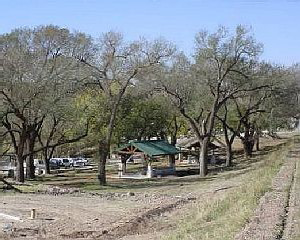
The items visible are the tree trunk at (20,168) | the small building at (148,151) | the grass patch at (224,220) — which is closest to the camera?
the grass patch at (224,220)

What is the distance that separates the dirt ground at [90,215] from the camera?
19688 mm

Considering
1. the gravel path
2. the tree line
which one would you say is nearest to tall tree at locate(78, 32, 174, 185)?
the tree line

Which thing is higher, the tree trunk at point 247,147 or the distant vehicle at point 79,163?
the tree trunk at point 247,147

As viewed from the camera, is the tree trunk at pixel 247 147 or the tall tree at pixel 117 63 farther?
the tree trunk at pixel 247 147

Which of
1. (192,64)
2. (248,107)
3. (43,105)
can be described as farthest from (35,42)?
(248,107)

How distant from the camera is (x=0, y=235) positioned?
1933 cm

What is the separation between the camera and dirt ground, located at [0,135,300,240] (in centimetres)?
1969

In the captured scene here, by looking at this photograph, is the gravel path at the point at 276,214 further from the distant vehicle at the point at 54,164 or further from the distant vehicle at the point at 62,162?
the distant vehicle at the point at 62,162

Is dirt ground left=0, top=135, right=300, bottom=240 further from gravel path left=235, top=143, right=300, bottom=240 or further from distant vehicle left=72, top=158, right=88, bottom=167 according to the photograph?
distant vehicle left=72, top=158, right=88, bottom=167

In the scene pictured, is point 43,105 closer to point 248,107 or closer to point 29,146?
point 29,146

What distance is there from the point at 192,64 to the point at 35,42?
42.0ft

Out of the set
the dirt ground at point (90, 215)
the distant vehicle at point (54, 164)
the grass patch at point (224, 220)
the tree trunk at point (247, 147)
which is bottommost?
the dirt ground at point (90, 215)

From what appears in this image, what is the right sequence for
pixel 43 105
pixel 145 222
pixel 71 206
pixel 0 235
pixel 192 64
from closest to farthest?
pixel 0 235 → pixel 145 222 → pixel 71 206 → pixel 43 105 → pixel 192 64

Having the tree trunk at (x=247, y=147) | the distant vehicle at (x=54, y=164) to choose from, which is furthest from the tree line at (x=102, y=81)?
the distant vehicle at (x=54, y=164)
